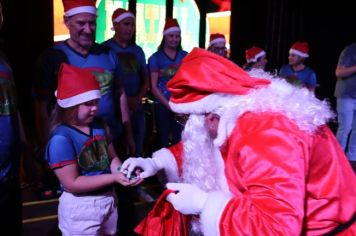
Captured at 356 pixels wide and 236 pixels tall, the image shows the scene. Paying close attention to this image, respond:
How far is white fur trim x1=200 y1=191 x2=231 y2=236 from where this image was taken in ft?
4.29

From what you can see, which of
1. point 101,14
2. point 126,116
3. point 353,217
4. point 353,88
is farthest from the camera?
point 101,14

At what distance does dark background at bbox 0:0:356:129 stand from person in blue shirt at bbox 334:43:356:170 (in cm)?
231

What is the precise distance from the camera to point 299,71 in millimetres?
4977

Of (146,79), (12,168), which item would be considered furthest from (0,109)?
→ (146,79)

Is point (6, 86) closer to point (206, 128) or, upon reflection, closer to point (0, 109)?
point (0, 109)

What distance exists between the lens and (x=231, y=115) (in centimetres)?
143

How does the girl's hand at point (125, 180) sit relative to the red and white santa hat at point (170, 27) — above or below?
below

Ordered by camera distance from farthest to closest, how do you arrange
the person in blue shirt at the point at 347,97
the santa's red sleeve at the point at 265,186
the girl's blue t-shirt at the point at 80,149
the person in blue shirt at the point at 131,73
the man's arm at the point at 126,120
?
the person in blue shirt at the point at 347,97 < the person in blue shirt at the point at 131,73 < the man's arm at the point at 126,120 < the girl's blue t-shirt at the point at 80,149 < the santa's red sleeve at the point at 265,186

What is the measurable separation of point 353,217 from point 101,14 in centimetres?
557

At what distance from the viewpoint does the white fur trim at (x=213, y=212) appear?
51.4 inches

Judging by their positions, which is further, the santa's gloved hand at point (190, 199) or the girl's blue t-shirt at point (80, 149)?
the girl's blue t-shirt at point (80, 149)

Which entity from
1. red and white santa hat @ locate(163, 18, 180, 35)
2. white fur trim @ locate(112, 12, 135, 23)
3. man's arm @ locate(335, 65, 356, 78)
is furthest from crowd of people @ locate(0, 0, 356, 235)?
man's arm @ locate(335, 65, 356, 78)

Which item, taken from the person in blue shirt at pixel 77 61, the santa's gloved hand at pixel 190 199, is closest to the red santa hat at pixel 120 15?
the person in blue shirt at pixel 77 61

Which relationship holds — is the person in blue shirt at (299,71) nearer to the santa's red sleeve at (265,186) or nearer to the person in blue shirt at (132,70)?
the person in blue shirt at (132,70)
